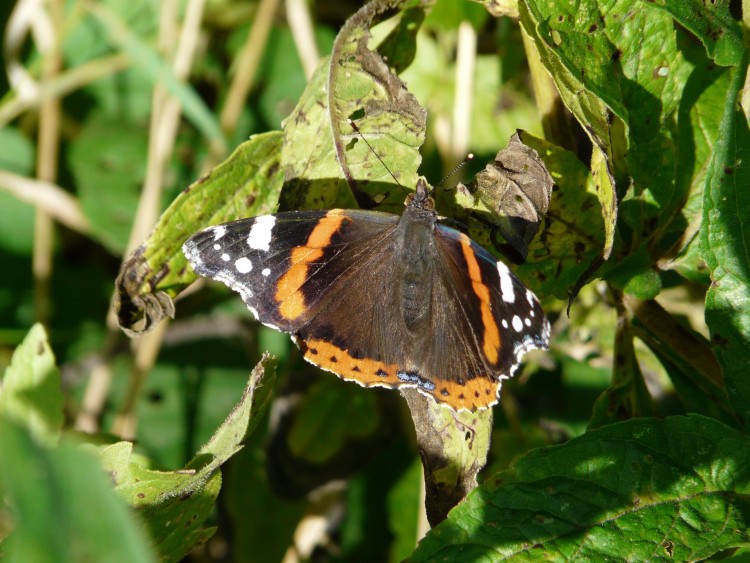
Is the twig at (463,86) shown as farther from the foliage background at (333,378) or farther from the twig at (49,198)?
the twig at (49,198)

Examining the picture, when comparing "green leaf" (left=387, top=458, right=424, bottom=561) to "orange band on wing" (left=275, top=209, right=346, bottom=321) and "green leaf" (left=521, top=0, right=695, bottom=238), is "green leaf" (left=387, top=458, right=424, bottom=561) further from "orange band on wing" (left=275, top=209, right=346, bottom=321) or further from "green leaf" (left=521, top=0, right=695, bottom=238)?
"green leaf" (left=521, top=0, right=695, bottom=238)

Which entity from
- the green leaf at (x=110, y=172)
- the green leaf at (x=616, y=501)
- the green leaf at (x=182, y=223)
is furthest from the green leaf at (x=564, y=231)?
the green leaf at (x=110, y=172)

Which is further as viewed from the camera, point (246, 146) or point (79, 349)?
point (79, 349)

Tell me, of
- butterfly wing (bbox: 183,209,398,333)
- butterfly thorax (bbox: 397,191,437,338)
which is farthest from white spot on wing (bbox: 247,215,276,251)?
butterfly thorax (bbox: 397,191,437,338)

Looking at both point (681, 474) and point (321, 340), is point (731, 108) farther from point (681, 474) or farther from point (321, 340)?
point (321, 340)

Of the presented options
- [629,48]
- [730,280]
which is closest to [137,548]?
[730,280]

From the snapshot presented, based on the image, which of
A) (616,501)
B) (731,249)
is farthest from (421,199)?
(616,501)
